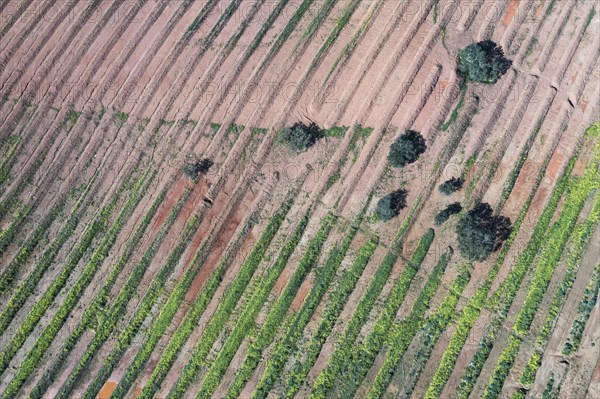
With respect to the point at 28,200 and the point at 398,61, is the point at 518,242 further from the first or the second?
the point at 28,200

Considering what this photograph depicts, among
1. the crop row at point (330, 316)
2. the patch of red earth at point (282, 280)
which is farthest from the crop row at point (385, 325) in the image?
the patch of red earth at point (282, 280)

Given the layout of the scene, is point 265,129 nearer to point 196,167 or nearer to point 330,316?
point 196,167

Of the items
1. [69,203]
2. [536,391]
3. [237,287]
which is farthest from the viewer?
[69,203]

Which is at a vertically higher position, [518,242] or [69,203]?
[518,242]

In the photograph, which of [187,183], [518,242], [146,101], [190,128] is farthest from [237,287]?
[518,242]

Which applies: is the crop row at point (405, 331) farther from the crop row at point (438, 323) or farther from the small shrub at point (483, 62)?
the small shrub at point (483, 62)

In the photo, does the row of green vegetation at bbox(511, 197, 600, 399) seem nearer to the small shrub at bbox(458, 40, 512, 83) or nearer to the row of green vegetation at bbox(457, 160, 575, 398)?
the row of green vegetation at bbox(457, 160, 575, 398)
